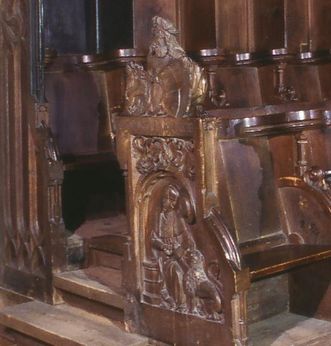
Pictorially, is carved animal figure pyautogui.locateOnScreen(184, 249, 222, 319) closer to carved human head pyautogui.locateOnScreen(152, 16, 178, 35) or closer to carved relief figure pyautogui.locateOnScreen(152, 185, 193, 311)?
carved relief figure pyautogui.locateOnScreen(152, 185, 193, 311)

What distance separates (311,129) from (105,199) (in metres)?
1.34

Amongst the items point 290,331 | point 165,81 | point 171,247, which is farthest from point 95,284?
point 165,81

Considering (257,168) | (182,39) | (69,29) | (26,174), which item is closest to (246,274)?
(257,168)

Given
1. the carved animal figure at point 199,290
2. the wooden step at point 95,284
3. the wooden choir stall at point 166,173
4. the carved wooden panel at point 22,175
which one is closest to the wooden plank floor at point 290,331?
the wooden choir stall at point 166,173

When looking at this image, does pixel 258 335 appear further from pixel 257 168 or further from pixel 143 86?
pixel 143 86

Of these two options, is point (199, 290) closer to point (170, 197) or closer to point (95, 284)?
point (170, 197)

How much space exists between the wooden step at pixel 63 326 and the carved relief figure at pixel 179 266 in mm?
259

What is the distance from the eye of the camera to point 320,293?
3.21 metres

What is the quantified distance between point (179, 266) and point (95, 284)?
24.8 inches

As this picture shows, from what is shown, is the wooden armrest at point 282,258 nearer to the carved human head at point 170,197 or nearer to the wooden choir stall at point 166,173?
the wooden choir stall at point 166,173

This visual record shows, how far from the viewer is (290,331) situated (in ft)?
10.1

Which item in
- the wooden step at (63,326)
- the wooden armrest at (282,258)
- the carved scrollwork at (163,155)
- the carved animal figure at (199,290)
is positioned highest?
the carved scrollwork at (163,155)

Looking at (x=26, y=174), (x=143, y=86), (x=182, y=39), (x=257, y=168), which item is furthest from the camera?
(x=182, y=39)

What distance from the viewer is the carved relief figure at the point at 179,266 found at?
112 inches
